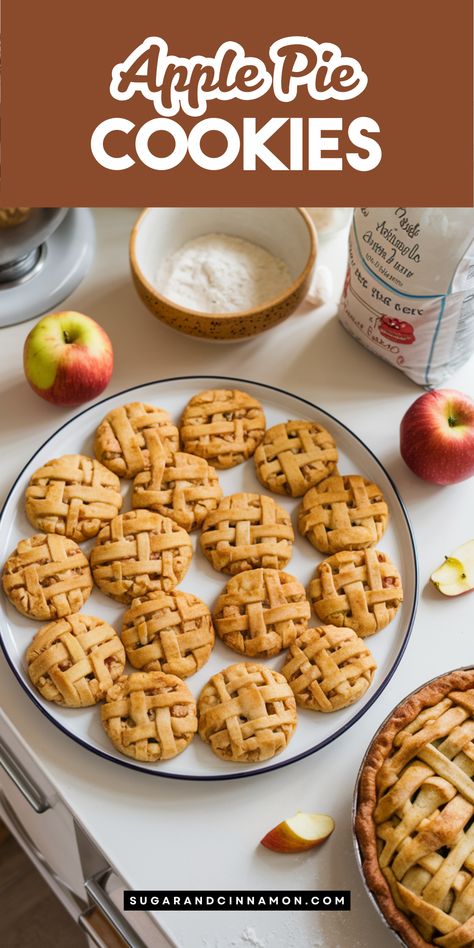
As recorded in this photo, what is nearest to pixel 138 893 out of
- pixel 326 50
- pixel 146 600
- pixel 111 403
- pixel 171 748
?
pixel 171 748

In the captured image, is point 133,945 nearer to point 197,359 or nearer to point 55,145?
point 197,359

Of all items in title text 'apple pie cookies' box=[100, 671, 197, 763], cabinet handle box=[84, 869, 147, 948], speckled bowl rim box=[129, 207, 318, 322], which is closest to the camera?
title text 'apple pie cookies' box=[100, 671, 197, 763]

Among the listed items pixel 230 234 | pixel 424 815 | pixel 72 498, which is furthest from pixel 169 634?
pixel 230 234

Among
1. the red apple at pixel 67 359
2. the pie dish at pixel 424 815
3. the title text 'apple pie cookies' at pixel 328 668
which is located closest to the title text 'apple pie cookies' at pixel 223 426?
the red apple at pixel 67 359

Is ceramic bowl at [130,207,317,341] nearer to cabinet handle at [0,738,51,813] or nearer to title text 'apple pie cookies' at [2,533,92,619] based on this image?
title text 'apple pie cookies' at [2,533,92,619]

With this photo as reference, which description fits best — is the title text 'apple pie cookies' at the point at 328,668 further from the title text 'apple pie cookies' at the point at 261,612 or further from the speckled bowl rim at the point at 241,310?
the speckled bowl rim at the point at 241,310

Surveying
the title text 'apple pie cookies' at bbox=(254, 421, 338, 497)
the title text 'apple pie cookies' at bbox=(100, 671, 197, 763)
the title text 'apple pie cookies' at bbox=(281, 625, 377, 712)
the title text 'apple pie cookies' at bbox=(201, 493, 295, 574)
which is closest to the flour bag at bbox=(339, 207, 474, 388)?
the title text 'apple pie cookies' at bbox=(254, 421, 338, 497)
